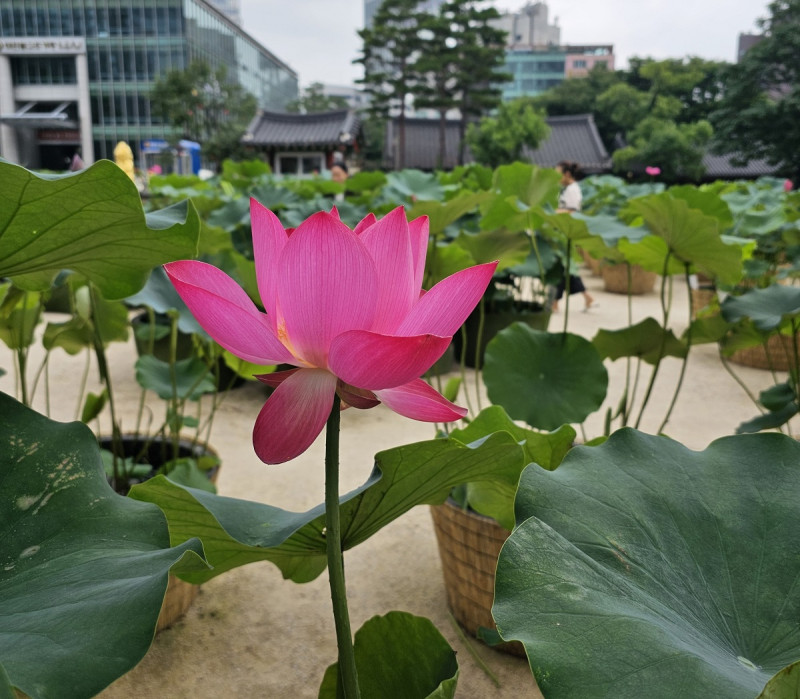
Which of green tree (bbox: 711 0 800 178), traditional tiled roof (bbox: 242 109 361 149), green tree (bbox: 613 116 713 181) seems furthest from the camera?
traditional tiled roof (bbox: 242 109 361 149)

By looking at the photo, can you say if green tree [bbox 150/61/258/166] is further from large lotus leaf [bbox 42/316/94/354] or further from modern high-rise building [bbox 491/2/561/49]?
modern high-rise building [bbox 491/2/561/49]

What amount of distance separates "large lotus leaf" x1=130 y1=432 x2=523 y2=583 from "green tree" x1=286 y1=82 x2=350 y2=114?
43.2 meters

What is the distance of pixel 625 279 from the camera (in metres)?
5.44

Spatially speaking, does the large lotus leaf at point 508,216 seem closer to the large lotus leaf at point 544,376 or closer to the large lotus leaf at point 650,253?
the large lotus leaf at point 650,253

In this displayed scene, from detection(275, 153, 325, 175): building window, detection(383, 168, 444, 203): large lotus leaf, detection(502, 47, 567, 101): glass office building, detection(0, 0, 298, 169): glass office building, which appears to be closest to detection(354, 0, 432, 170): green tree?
detection(275, 153, 325, 175): building window

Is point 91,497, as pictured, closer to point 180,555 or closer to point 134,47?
point 180,555

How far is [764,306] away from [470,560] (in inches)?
28.8

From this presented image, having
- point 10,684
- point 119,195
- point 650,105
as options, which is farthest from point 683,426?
point 650,105

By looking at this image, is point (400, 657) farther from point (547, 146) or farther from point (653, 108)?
point (653, 108)

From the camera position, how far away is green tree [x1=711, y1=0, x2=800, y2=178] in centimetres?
1323

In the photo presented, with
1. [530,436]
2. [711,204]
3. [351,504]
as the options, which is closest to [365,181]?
[711,204]

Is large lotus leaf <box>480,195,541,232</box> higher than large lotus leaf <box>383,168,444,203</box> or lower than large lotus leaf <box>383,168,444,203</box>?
lower

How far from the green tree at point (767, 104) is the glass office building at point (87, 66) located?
21.3 metres

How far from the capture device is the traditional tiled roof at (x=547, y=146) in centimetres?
1677
